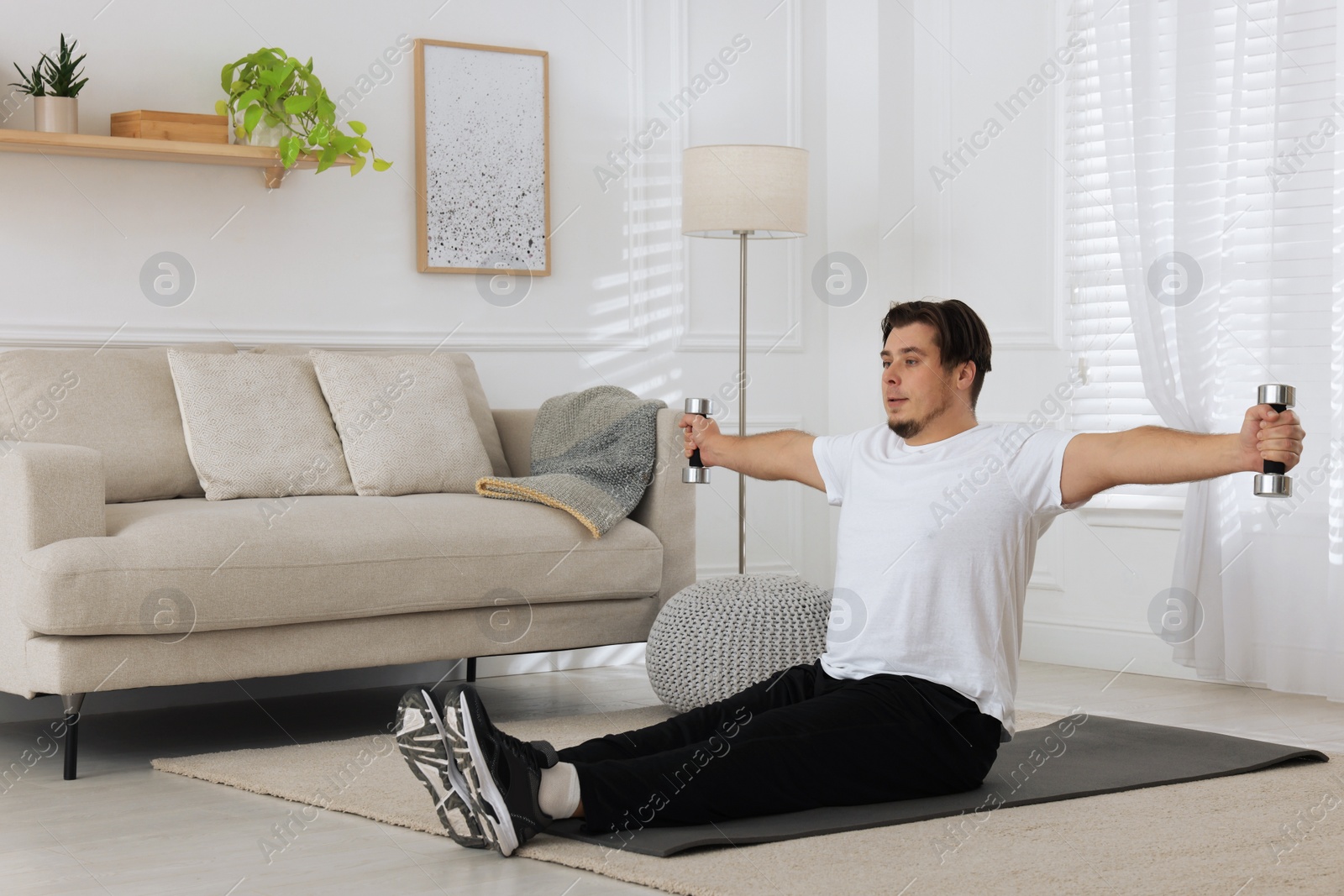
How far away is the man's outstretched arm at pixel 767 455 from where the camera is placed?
2.62 m

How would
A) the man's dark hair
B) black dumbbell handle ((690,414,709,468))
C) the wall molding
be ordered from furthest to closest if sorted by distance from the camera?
the wall molding → black dumbbell handle ((690,414,709,468)) → the man's dark hair

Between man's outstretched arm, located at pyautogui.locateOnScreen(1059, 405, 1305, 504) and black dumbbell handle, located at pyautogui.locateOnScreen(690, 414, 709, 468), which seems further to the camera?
black dumbbell handle, located at pyautogui.locateOnScreen(690, 414, 709, 468)

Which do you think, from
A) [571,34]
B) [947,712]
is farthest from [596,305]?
[947,712]

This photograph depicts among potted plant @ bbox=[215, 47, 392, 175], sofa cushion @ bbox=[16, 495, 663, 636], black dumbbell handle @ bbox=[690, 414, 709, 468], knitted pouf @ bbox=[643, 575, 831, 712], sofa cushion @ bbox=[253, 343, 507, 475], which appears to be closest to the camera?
black dumbbell handle @ bbox=[690, 414, 709, 468]

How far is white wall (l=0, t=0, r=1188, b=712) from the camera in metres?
3.78

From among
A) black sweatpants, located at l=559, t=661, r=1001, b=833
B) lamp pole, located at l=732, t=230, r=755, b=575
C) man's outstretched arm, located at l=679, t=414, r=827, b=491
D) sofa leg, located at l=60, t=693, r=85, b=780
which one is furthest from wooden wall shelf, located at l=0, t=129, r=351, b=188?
black sweatpants, located at l=559, t=661, r=1001, b=833

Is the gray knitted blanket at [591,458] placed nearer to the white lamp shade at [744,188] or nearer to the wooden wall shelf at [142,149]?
the white lamp shade at [744,188]

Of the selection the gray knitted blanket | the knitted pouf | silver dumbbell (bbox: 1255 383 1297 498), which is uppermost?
silver dumbbell (bbox: 1255 383 1297 498)

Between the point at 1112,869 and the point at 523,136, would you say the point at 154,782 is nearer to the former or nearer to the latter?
the point at 1112,869

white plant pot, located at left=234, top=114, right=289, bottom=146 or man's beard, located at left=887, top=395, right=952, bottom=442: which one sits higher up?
white plant pot, located at left=234, top=114, right=289, bottom=146

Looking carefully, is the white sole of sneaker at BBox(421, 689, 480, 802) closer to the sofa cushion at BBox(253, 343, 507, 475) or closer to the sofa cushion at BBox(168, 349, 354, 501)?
the sofa cushion at BBox(168, 349, 354, 501)

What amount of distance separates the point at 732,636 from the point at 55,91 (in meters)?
2.13

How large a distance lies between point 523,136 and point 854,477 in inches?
90.0

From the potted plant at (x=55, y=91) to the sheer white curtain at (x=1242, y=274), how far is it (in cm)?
275
